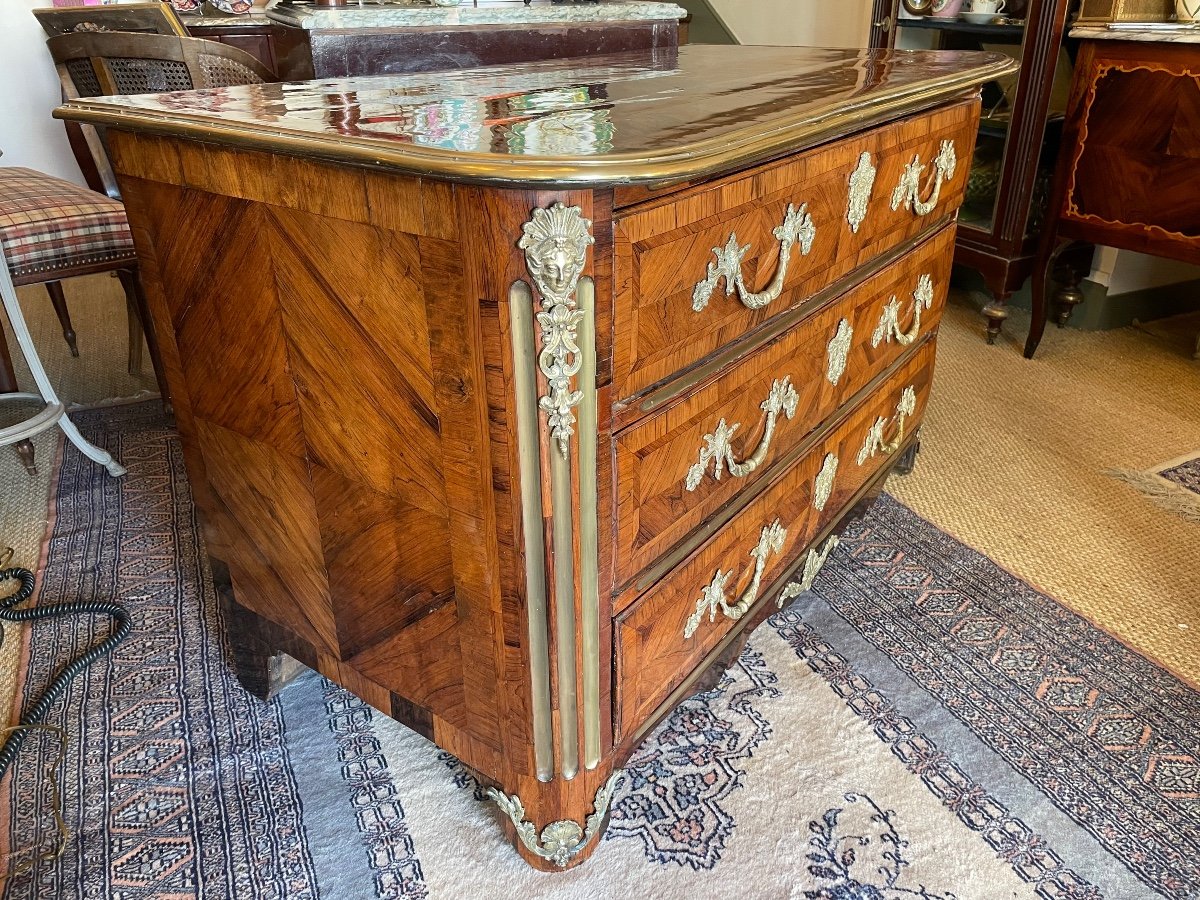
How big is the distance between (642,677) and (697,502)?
0.21 m

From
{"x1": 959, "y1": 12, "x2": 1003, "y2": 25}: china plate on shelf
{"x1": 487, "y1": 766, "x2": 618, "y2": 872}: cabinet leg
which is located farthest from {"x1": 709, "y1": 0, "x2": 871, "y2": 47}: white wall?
{"x1": 487, "y1": 766, "x2": 618, "y2": 872}: cabinet leg

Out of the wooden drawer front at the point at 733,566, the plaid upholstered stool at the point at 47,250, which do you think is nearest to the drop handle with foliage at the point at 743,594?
the wooden drawer front at the point at 733,566

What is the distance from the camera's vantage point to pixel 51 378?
2414 mm

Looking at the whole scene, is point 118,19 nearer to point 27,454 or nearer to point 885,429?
point 27,454

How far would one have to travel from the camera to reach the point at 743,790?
1.17 meters

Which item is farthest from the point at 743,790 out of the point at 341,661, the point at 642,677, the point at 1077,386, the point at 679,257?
the point at 1077,386

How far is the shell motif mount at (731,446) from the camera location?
100 centimetres

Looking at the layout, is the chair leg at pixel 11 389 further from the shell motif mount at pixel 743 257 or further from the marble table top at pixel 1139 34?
the marble table top at pixel 1139 34

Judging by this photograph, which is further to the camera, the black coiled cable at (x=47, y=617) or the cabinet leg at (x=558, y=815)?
the black coiled cable at (x=47, y=617)

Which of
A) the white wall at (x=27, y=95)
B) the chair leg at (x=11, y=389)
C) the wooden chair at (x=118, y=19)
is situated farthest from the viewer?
the white wall at (x=27, y=95)

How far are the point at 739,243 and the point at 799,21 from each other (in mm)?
2944

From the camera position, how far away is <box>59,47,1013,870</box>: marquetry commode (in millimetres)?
747

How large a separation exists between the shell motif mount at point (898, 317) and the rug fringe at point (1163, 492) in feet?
2.32

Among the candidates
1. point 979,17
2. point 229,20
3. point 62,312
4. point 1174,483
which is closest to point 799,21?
point 979,17
